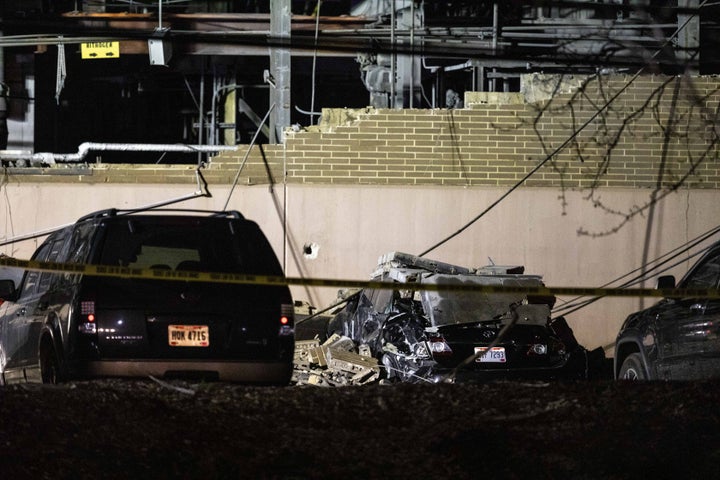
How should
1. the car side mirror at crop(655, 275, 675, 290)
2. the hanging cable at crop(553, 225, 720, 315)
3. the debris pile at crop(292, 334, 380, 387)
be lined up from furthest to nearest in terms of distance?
the hanging cable at crop(553, 225, 720, 315)
the debris pile at crop(292, 334, 380, 387)
the car side mirror at crop(655, 275, 675, 290)

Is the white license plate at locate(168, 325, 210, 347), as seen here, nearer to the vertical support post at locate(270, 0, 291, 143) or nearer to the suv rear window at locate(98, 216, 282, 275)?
the suv rear window at locate(98, 216, 282, 275)

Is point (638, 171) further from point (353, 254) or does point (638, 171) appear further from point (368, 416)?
point (368, 416)

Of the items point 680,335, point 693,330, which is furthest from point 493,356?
point 693,330

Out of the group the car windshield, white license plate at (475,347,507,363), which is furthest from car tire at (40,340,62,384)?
white license plate at (475,347,507,363)

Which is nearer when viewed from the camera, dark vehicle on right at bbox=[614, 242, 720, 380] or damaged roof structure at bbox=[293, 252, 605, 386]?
dark vehicle on right at bbox=[614, 242, 720, 380]

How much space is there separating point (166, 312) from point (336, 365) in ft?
13.5

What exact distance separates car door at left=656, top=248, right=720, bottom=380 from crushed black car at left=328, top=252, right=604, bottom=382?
1787 millimetres

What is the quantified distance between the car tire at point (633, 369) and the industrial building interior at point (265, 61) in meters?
6.34

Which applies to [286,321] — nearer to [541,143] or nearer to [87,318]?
[87,318]

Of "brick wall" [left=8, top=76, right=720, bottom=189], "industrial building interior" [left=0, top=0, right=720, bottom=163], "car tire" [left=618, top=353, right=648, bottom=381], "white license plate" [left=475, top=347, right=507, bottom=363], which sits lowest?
"white license plate" [left=475, top=347, right=507, bottom=363]

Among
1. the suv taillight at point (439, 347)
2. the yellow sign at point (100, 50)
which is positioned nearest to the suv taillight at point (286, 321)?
the suv taillight at point (439, 347)

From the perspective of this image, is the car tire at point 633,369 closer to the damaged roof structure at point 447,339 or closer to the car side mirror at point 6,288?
the damaged roof structure at point 447,339

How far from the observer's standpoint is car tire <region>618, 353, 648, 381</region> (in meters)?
9.67

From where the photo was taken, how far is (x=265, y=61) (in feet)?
71.9
